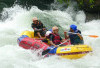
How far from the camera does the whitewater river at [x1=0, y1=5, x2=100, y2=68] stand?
6.39 metres

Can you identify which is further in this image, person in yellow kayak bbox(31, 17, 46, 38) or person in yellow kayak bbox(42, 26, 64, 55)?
person in yellow kayak bbox(31, 17, 46, 38)

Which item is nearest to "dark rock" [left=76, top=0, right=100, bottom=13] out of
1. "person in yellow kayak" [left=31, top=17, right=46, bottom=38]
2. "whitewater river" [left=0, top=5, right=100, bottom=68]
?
"whitewater river" [left=0, top=5, right=100, bottom=68]

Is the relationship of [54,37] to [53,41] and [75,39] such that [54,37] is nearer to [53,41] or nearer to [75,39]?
[53,41]

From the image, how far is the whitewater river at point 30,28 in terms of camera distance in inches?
252

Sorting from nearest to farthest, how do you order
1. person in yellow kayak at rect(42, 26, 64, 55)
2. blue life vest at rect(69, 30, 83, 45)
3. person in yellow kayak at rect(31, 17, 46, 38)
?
1. person in yellow kayak at rect(42, 26, 64, 55)
2. blue life vest at rect(69, 30, 83, 45)
3. person in yellow kayak at rect(31, 17, 46, 38)

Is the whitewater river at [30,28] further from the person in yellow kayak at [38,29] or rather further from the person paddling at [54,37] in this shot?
the person in yellow kayak at [38,29]

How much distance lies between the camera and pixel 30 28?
1020 centimetres

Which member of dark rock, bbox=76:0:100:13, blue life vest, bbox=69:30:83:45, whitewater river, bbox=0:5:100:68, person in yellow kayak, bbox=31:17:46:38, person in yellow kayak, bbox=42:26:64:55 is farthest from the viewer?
dark rock, bbox=76:0:100:13

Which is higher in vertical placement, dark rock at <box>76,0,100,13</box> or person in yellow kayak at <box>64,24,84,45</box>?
dark rock at <box>76,0,100,13</box>

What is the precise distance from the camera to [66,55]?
6309 mm

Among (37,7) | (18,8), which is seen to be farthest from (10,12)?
(37,7)

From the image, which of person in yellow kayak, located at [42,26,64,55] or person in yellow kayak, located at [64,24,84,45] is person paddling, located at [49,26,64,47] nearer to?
person in yellow kayak, located at [42,26,64,55]

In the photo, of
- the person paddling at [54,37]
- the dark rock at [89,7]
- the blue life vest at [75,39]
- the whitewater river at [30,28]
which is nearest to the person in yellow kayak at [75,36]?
the blue life vest at [75,39]

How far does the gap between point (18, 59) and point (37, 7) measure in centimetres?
656
